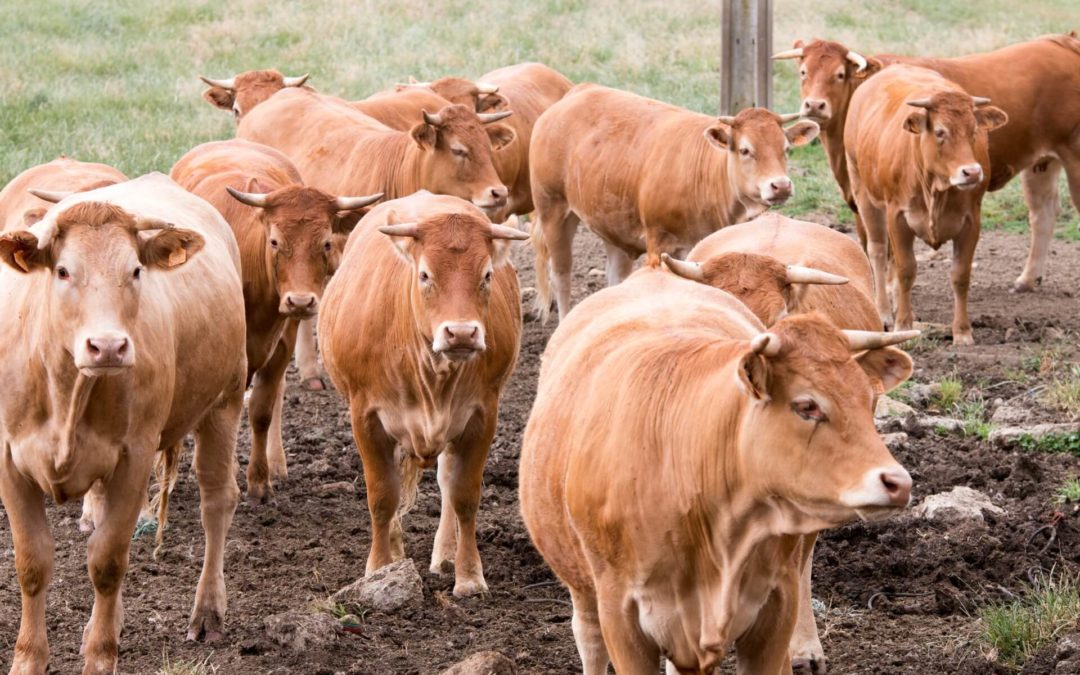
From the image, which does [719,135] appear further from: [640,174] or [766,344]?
[766,344]

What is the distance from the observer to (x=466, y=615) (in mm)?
6785

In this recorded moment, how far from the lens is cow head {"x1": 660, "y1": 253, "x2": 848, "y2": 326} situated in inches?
229

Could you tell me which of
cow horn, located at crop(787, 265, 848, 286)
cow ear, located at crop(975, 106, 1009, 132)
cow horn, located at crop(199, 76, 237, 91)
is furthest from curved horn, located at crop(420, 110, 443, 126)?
cow horn, located at crop(787, 265, 848, 286)

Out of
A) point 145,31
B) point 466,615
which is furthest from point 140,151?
point 466,615

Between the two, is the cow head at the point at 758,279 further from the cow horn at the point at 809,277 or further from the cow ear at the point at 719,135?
the cow ear at the point at 719,135

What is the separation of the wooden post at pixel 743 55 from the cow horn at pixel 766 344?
11.7 metres

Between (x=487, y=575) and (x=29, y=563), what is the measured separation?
2282 millimetres

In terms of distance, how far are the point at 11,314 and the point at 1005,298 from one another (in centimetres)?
886

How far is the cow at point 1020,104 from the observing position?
41.3ft

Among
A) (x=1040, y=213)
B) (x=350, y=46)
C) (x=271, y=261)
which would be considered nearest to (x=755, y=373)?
(x=271, y=261)

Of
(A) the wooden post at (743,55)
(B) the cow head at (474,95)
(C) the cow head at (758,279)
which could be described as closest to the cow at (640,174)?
(B) the cow head at (474,95)

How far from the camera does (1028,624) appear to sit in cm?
587

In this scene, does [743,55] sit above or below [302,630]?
below

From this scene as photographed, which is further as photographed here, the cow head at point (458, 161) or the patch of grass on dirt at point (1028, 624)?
the cow head at point (458, 161)
